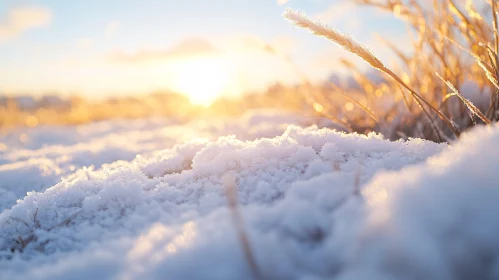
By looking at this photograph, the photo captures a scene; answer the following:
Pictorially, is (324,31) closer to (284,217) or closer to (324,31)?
(324,31)

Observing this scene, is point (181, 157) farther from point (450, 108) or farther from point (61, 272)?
point (450, 108)

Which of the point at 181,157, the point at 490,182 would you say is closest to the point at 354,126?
the point at 181,157

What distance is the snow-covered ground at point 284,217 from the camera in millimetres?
538

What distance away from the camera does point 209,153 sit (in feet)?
3.53

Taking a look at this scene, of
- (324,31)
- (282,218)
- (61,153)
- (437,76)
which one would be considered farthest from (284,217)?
(61,153)

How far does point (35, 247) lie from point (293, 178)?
1.86 feet

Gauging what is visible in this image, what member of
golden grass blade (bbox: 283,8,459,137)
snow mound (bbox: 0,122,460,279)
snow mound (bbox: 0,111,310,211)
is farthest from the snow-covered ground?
snow mound (bbox: 0,111,310,211)

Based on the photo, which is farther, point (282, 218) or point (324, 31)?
point (324, 31)

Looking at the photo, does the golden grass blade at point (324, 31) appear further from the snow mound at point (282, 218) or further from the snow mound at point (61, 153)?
the snow mound at point (61, 153)

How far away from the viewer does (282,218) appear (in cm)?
68

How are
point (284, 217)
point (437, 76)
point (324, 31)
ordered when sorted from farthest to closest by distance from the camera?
point (437, 76)
point (324, 31)
point (284, 217)

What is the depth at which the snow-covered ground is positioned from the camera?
54cm

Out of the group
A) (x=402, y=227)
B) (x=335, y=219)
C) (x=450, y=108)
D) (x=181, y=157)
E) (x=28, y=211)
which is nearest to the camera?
(x=402, y=227)

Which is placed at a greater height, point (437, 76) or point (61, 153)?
point (61, 153)
